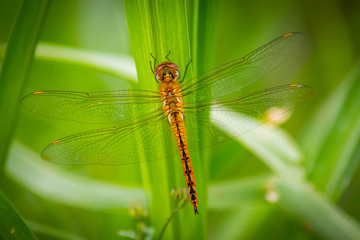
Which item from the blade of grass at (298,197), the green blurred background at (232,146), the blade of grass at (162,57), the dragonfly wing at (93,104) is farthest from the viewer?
the green blurred background at (232,146)

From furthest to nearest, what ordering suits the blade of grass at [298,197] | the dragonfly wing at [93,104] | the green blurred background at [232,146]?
the green blurred background at [232,146] → the blade of grass at [298,197] → the dragonfly wing at [93,104]

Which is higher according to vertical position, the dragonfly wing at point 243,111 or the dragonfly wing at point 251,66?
the dragonfly wing at point 251,66

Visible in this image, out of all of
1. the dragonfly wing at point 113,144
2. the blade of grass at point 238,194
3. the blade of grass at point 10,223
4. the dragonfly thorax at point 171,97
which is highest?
the dragonfly thorax at point 171,97

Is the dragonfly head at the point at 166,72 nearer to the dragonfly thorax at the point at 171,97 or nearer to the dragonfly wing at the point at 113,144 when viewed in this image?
the dragonfly thorax at the point at 171,97

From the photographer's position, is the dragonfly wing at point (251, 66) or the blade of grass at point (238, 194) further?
the blade of grass at point (238, 194)

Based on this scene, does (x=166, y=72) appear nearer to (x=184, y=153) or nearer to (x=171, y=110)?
(x=171, y=110)

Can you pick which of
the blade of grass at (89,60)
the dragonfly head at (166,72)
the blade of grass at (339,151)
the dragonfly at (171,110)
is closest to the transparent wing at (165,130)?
the dragonfly at (171,110)

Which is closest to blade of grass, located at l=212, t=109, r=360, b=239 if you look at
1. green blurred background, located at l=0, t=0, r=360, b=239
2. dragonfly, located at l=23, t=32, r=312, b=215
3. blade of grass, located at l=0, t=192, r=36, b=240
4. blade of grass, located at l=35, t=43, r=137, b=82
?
green blurred background, located at l=0, t=0, r=360, b=239

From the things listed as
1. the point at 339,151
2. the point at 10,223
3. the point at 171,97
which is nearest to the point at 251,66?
the point at 171,97
